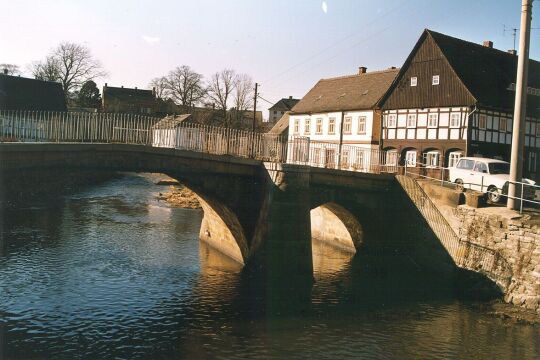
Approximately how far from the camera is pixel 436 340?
15.5 metres

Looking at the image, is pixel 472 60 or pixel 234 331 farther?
pixel 472 60

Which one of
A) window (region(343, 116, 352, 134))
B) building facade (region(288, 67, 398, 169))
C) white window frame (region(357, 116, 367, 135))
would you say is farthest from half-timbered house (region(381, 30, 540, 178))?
window (region(343, 116, 352, 134))

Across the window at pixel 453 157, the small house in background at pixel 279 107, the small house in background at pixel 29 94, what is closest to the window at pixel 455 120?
the window at pixel 453 157

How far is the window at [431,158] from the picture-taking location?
34.9 m

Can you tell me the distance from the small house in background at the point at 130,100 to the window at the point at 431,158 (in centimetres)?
6145

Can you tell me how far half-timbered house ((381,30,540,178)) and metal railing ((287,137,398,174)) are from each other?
6.18 feet

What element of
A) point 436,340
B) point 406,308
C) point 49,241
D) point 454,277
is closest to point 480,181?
point 454,277

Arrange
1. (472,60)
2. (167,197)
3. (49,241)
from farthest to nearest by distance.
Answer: (167,197)
(472,60)
(49,241)

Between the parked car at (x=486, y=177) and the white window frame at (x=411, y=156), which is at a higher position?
the white window frame at (x=411, y=156)

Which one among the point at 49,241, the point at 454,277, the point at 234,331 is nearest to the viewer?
the point at 234,331

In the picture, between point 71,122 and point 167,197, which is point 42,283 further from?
point 167,197

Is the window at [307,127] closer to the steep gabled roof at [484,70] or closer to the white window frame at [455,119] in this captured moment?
the steep gabled roof at [484,70]

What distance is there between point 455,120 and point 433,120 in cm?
179

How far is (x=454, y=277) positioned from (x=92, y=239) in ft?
62.1
